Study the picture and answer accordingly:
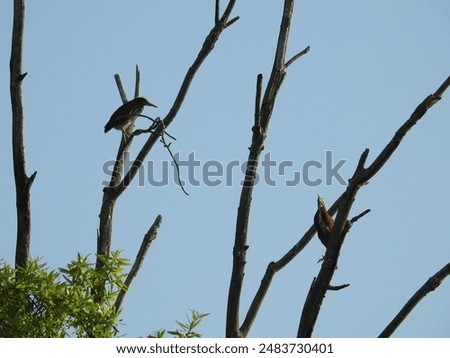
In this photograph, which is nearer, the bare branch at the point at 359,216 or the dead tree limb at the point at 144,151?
the bare branch at the point at 359,216

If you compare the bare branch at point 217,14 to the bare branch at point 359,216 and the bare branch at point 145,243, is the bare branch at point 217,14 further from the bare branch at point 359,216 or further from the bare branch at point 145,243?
the bare branch at point 359,216

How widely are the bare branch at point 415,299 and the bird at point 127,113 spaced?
8.93ft

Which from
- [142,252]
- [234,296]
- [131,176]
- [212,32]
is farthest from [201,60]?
[234,296]

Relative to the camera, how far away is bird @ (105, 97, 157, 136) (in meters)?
6.59

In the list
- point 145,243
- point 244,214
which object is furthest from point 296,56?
point 145,243

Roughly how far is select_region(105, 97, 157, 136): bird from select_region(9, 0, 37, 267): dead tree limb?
108cm

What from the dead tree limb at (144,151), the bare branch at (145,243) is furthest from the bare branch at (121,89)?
the bare branch at (145,243)

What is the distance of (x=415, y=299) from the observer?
420 centimetres

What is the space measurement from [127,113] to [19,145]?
59.4 inches

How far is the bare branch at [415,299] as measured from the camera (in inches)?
163

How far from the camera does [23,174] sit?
16.1 ft

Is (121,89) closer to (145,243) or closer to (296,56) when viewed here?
(145,243)

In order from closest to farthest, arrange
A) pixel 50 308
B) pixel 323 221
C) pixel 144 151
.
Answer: pixel 50 308 < pixel 144 151 < pixel 323 221
